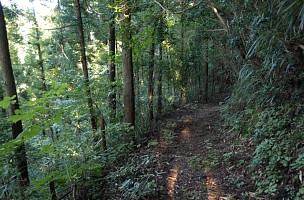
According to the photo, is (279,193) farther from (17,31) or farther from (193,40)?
(17,31)

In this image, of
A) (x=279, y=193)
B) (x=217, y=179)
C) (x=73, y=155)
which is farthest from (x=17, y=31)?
(x=279, y=193)

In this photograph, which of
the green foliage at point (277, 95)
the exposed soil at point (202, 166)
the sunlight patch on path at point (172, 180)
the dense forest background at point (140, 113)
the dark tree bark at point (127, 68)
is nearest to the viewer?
the green foliage at point (277, 95)

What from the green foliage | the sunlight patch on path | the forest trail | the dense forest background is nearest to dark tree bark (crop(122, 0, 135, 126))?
the dense forest background

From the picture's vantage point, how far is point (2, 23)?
4652 millimetres

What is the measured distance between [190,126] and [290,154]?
4601 millimetres

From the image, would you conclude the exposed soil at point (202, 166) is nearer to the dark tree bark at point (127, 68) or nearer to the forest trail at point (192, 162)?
the forest trail at point (192, 162)

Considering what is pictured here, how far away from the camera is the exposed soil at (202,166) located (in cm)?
297

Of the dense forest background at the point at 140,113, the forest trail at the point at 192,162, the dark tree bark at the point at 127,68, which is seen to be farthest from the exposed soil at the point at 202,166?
the dark tree bark at the point at 127,68

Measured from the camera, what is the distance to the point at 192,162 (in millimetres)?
4016

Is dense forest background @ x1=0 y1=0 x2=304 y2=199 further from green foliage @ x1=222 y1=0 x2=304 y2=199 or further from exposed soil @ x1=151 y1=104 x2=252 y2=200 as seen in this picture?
exposed soil @ x1=151 y1=104 x2=252 y2=200

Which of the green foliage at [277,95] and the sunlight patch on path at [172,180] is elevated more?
the green foliage at [277,95]

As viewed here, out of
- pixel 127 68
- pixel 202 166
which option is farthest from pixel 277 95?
pixel 127 68

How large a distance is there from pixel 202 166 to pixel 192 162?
298 millimetres

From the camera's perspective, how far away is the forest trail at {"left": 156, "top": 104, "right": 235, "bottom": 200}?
120 inches
